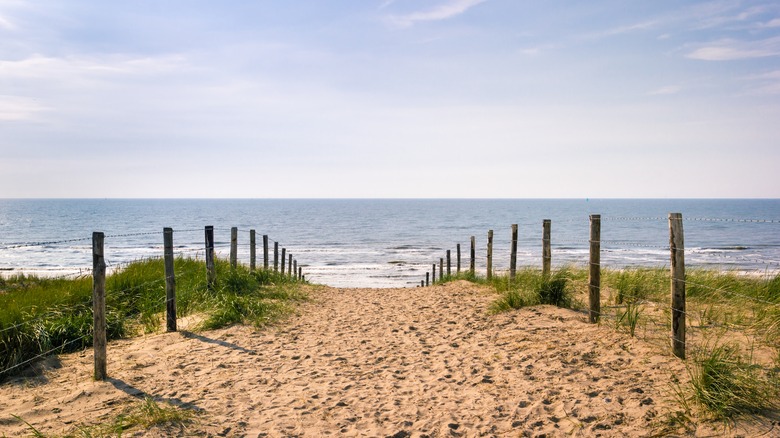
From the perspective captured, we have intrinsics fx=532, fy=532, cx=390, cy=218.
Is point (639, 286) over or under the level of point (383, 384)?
over

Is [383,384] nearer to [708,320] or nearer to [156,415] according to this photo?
[156,415]

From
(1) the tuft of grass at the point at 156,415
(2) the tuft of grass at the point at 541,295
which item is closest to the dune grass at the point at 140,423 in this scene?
(1) the tuft of grass at the point at 156,415

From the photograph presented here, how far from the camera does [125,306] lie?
33.1 feet

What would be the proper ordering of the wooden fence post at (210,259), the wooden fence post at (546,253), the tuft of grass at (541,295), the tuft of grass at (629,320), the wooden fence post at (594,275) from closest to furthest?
the tuft of grass at (629,320), the wooden fence post at (594,275), the tuft of grass at (541,295), the wooden fence post at (210,259), the wooden fence post at (546,253)

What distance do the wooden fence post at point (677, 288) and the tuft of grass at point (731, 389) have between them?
A: 3.09 feet

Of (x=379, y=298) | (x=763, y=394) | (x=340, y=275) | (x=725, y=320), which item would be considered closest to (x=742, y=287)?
(x=725, y=320)

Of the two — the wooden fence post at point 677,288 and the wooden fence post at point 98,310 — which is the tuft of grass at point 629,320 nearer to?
the wooden fence post at point 677,288

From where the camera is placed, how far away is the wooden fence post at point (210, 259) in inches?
430

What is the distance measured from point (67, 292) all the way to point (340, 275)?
2431 centimetres

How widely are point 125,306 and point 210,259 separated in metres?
1.81

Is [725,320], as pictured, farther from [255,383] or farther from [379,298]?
[379,298]

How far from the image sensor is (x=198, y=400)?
5941 millimetres

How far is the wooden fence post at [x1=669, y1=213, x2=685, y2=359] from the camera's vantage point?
6598 mm

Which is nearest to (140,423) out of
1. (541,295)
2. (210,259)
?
(210,259)
